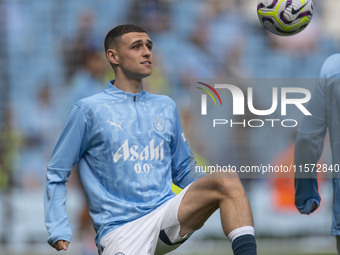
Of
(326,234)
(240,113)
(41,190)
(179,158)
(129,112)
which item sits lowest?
(326,234)

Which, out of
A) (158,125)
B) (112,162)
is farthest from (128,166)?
(158,125)

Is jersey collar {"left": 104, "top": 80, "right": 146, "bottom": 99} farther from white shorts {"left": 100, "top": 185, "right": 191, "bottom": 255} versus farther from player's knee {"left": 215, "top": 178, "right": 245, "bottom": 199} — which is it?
player's knee {"left": 215, "top": 178, "right": 245, "bottom": 199}

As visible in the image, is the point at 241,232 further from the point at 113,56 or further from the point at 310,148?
the point at 113,56

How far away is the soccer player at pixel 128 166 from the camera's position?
432 centimetres

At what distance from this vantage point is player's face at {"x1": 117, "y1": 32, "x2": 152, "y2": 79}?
4.59 metres

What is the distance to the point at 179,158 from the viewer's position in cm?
475

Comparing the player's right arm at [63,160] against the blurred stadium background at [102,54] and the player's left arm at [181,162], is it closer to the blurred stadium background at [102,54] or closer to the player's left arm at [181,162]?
the player's left arm at [181,162]

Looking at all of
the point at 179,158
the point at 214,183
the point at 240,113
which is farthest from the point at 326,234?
the point at 214,183

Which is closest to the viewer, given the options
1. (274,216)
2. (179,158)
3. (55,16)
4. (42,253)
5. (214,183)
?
(214,183)

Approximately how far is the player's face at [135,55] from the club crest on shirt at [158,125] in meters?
0.28

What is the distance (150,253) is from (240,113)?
7.00m

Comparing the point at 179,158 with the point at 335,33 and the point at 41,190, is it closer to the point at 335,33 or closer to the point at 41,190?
the point at 41,190

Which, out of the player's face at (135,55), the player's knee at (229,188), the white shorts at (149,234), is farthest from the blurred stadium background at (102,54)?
the player's knee at (229,188)

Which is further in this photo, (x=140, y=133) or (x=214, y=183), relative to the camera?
(x=140, y=133)
